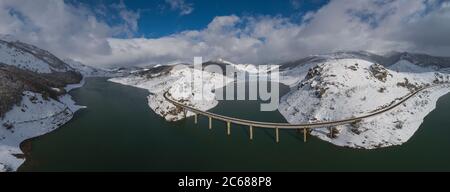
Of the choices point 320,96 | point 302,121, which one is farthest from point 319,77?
point 302,121

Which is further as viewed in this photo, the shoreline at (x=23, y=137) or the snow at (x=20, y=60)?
the snow at (x=20, y=60)

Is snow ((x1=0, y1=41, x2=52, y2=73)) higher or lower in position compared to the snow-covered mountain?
higher

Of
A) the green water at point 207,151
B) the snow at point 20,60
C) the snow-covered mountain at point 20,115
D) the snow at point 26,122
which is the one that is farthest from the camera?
the snow at point 20,60

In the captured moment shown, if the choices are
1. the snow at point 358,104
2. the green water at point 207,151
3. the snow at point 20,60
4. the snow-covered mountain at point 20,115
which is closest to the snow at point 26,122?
the snow-covered mountain at point 20,115

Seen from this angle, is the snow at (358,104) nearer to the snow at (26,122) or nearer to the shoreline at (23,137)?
the shoreline at (23,137)

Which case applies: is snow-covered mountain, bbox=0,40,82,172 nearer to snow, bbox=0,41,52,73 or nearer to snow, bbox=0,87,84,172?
snow, bbox=0,87,84,172

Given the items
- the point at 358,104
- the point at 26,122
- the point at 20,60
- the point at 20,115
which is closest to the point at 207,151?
the point at 26,122

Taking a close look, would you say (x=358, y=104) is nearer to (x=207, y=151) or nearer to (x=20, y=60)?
(x=207, y=151)

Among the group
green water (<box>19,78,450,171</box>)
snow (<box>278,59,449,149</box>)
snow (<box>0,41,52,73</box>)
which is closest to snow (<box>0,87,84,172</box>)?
green water (<box>19,78,450,171</box>)
